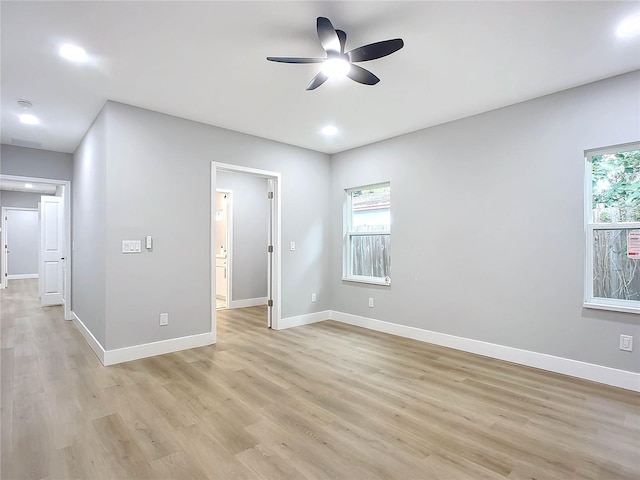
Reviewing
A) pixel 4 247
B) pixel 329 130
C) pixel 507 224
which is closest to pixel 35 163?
pixel 329 130

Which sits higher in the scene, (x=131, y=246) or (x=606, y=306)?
(x=131, y=246)

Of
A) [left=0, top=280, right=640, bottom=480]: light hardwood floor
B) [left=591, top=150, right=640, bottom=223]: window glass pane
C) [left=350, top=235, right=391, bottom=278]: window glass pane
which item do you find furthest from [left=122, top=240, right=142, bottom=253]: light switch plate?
[left=591, top=150, right=640, bottom=223]: window glass pane

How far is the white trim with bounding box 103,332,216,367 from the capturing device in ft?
11.6

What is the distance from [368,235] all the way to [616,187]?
117 inches

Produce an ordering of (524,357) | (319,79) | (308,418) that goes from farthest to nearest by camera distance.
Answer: (524,357), (319,79), (308,418)

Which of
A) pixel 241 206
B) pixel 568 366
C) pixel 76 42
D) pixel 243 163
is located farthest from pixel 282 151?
pixel 568 366

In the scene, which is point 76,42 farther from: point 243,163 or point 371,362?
point 371,362

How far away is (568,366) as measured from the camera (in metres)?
3.19

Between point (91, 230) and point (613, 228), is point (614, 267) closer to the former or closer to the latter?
point (613, 228)

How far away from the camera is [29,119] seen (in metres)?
4.07

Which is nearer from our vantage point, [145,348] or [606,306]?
[606,306]

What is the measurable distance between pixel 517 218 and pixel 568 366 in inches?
59.7

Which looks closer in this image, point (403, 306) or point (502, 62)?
point (502, 62)

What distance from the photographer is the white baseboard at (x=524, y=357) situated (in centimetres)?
292
